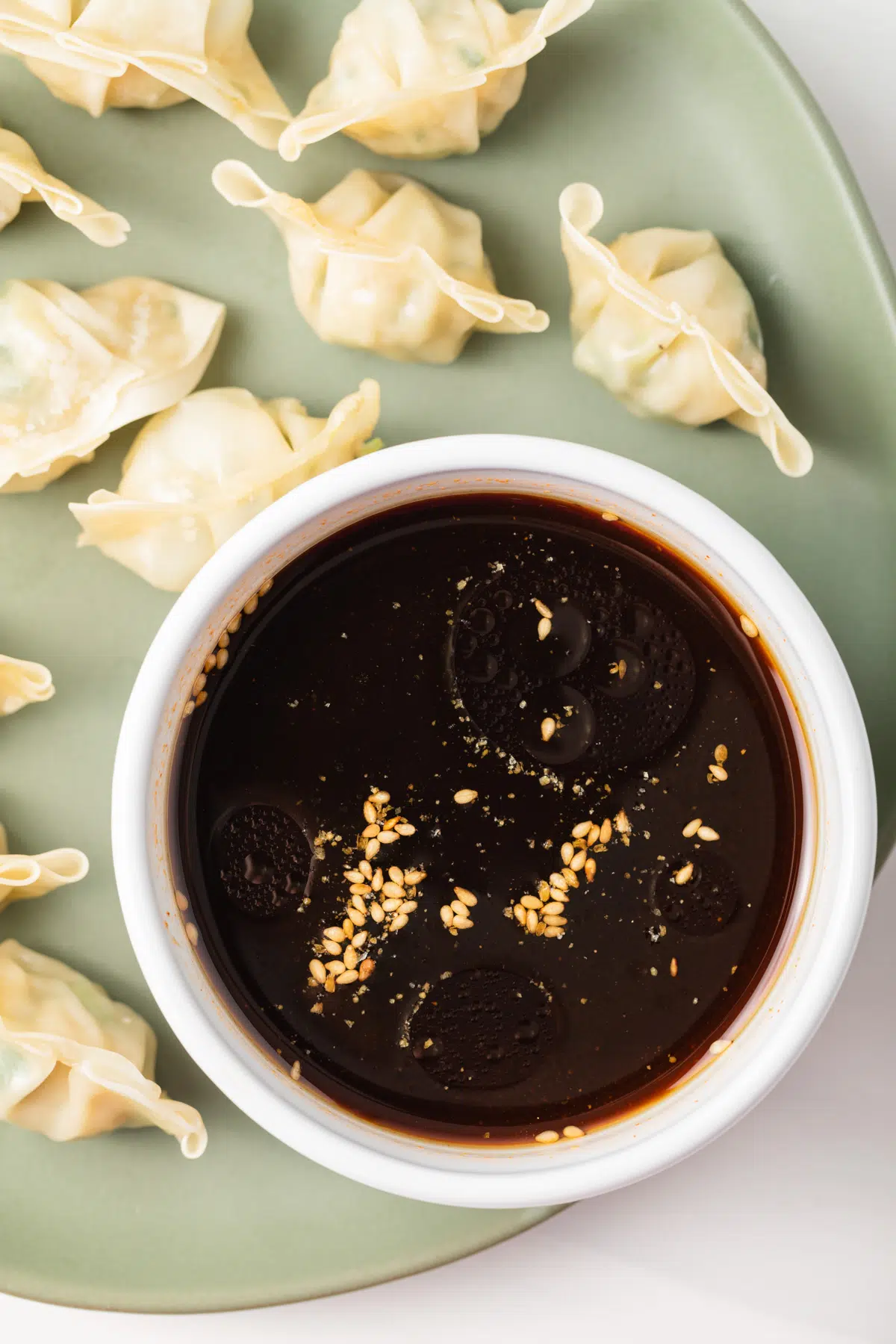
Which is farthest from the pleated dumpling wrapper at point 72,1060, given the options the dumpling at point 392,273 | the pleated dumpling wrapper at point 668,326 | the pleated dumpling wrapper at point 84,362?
the pleated dumpling wrapper at point 668,326

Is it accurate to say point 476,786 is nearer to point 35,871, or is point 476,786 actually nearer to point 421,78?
point 35,871

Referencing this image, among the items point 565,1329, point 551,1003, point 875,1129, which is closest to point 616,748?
point 551,1003

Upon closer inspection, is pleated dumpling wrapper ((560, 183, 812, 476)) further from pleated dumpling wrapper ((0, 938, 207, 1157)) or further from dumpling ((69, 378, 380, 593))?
pleated dumpling wrapper ((0, 938, 207, 1157))

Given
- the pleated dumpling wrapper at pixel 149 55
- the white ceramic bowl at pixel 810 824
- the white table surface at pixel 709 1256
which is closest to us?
the white ceramic bowl at pixel 810 824

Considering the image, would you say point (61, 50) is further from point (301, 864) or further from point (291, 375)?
point (301, 864)

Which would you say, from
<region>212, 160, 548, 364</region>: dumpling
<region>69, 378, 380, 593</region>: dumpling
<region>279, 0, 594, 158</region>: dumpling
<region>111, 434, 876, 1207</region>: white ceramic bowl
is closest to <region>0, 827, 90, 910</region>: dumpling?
<region>111, 434, 876, 1207</region>: white ceramic bowl

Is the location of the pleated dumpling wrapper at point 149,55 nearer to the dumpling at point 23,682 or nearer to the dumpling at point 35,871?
the dumpling at point 23,682
